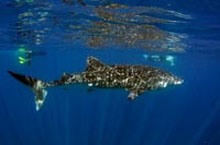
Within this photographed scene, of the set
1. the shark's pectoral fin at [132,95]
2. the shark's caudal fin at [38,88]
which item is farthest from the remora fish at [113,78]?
the shark's pectoral fin at [132,95]

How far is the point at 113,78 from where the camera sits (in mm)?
9953

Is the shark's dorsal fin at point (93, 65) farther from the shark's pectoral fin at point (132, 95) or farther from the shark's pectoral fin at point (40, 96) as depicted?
the shark's pectoral fin at point (40, 96)

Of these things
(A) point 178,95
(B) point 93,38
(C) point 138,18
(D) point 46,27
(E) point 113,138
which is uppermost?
(C) point 138,18

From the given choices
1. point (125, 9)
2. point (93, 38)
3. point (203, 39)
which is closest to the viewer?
point (125, 9)

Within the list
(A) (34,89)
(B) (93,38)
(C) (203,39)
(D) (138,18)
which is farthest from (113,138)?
(A) (34,89)

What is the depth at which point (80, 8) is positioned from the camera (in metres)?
16.4

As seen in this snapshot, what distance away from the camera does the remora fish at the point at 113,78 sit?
392 inches

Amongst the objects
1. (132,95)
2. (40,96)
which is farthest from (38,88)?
(132,95)

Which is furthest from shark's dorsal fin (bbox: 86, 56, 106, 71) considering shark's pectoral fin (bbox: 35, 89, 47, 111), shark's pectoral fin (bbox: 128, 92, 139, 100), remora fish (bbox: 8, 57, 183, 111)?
shark's pectoral fin (bbox: 35, 89, 47, 111)

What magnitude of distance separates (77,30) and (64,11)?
5.94 m

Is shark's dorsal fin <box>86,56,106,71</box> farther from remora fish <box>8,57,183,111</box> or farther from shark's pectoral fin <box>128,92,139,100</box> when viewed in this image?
shark's pectoral fin <box>128,92,139,100</box>

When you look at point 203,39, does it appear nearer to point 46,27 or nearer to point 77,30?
point 77,30

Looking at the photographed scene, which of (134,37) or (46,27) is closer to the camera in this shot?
(46,27)

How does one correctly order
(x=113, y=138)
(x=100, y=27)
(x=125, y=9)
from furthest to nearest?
(x=113, y=138)
(x=100, y=27)
(x=125, y=9)
